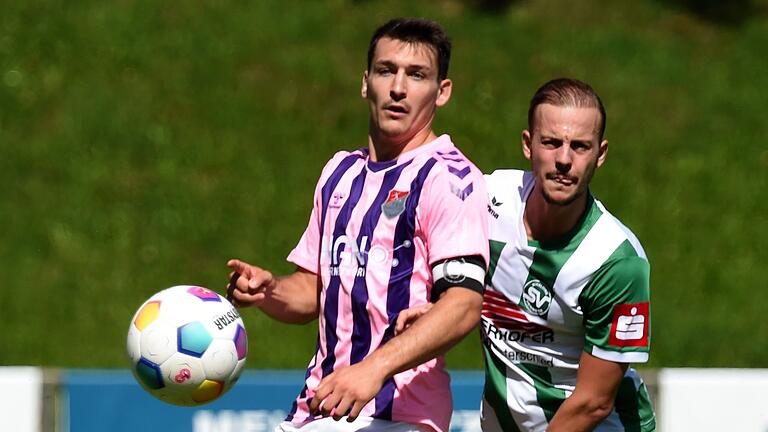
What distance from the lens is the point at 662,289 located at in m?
11.0

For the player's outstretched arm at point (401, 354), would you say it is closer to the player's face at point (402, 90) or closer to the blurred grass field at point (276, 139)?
the player's face at point (402, 90)

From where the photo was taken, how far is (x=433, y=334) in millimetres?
3812

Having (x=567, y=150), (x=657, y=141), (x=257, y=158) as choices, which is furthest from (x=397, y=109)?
(x=657, y=141)

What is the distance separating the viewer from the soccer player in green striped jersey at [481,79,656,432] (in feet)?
14.3

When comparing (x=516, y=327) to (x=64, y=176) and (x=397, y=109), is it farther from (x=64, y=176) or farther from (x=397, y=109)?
(x=64, y=176)

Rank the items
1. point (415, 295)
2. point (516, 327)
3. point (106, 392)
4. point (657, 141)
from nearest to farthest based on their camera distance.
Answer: point (415, 295) → point (516, 327) → point (106, 392) → point (657, 141)

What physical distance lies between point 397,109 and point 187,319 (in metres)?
1.04

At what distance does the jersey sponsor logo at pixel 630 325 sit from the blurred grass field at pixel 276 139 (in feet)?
17.6

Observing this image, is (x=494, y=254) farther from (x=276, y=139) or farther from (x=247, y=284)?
(x=276, y=139)

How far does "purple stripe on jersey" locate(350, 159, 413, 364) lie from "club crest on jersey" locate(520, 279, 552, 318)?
2.30 ft

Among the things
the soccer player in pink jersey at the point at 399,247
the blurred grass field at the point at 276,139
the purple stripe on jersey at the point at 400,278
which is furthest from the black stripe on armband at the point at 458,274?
the blurred grass field at the point at 276,139

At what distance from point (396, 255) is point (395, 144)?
1.41 feet

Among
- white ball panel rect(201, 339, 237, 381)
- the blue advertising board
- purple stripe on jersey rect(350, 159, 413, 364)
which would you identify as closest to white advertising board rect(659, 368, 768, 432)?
the blue advertising board

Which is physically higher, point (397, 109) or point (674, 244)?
point (397, 109)
